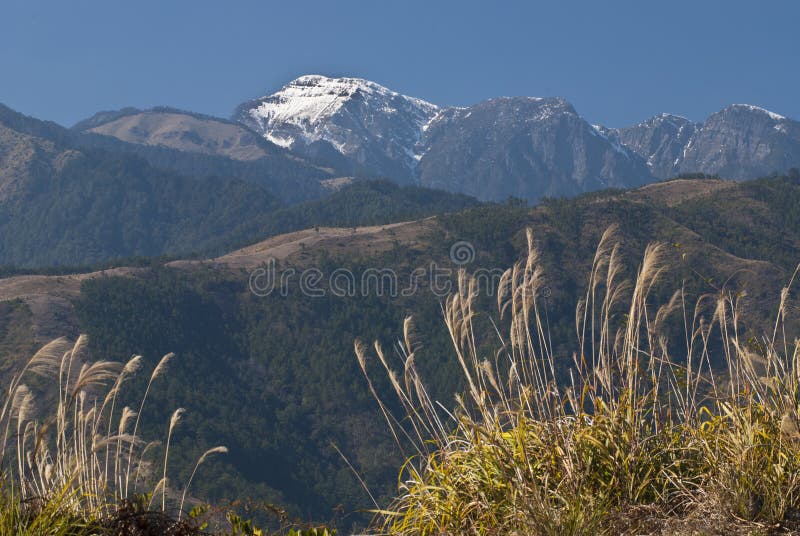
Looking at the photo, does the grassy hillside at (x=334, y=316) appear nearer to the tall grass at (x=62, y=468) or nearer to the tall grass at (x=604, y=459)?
the tall grass at (x=62, y=468)

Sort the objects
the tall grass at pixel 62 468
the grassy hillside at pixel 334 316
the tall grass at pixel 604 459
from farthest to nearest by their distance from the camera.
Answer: the grassy hillside at pixel 334 316
the tall grass at pixel 604 459
the tall grass at pixel 62 468

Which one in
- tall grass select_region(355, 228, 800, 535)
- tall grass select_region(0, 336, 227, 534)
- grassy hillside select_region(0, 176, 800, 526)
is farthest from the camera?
grassy hillside select_region(0, 176, 800, 526)

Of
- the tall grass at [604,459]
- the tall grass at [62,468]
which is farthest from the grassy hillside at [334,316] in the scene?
the tall grass at [604,459]

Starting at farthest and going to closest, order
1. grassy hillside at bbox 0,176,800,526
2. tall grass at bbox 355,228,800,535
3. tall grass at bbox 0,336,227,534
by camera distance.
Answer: grassy hillside at bbox 0,176,800,526 < tall grass at bbox 355,228,800,535 < tall grass at bbox 0,336,227,534

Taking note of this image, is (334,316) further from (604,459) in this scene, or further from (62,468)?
(604,459)

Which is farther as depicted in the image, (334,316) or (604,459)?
(334,316)

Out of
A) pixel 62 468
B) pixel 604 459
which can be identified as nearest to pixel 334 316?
pixel 62 468

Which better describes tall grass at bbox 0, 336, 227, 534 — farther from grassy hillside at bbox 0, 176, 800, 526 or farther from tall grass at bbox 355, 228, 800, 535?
grassy hillside at bbox 0, 176, 800, 526

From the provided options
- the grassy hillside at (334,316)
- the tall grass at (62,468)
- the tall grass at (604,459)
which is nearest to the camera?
the tall grass at (62,468)

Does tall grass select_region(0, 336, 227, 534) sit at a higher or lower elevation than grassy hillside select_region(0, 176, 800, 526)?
higher

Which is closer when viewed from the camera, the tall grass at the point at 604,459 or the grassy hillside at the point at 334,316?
the tall grass at the point at 604,459

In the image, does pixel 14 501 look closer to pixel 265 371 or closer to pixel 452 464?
pixel 452 464

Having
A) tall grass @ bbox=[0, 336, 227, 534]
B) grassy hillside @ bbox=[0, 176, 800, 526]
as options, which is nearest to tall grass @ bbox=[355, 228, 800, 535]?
tall grass @ bbox=[0, 336, 227, 534]

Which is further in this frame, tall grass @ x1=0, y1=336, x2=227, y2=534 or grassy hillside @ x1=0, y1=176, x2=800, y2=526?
grassy hillside @ x1=0, y1=176, x2=800, y2=526
